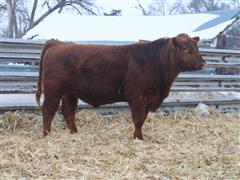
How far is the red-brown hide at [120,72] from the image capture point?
5.46m

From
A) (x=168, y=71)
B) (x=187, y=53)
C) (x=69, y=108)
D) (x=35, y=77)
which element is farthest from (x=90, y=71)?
(x=35, y=77)

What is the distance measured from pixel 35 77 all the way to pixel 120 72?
73.1 inches

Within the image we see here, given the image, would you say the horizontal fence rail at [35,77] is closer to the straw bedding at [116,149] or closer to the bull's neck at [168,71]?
the straw bedding at [116,149]

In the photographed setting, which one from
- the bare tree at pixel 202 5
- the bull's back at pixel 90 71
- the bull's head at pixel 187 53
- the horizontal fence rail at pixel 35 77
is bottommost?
the bare tree at pixel 202 5

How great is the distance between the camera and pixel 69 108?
5.98 metres

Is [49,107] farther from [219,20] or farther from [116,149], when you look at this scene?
[219,20]

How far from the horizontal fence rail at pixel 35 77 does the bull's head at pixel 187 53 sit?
2170 mm

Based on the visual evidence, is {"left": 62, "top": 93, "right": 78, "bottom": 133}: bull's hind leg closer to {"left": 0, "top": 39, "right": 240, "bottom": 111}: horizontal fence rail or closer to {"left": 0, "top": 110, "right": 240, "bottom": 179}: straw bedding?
{"left": 0, "top": 110, "right": 240, "bottom": 179}: straw bedding

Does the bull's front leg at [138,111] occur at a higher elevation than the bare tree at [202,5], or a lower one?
higher

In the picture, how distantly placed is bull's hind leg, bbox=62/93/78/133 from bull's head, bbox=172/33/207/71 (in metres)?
1.45

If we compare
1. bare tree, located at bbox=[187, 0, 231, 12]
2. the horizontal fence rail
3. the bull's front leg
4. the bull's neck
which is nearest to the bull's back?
the bull's front leg

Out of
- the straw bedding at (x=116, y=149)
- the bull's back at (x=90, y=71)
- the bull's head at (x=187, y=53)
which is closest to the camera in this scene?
the straw bedding at (x=116, y=149)

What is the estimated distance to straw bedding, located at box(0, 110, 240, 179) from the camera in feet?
12.8

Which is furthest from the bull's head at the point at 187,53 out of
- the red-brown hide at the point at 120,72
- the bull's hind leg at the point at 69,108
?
the bull's hind leg at the point at 69,108
